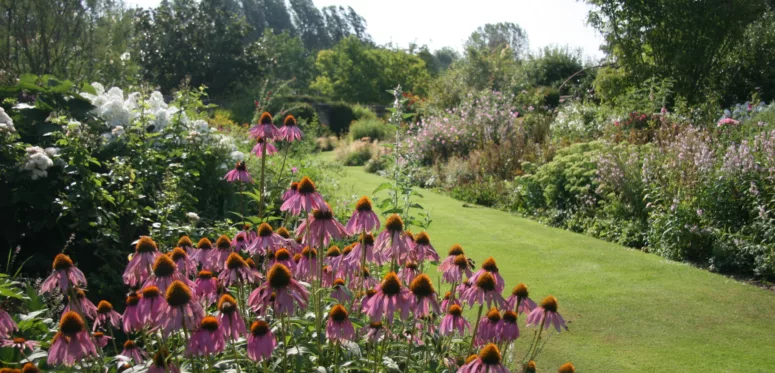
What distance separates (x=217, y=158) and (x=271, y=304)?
11.8 feet

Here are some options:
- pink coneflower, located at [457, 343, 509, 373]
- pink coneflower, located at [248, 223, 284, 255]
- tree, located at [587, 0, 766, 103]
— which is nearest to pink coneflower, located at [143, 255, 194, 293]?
pink coneflower, located at [248, 223, 284, 255]

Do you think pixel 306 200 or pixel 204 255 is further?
pixel 204 255

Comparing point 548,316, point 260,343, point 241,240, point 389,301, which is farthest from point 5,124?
point 548,316

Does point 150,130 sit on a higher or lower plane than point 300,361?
higher

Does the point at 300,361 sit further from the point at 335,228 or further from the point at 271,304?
the point at 335,228

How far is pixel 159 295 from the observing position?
1.46m

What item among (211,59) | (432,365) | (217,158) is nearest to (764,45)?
(217,158)

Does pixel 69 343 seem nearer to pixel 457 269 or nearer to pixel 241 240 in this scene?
pixel 241 240

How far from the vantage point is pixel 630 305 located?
4301 mm

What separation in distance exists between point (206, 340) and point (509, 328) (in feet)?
2.99

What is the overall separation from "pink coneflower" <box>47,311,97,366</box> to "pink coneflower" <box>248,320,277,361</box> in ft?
1.27

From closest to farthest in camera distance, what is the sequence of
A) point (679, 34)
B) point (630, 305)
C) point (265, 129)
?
point (265, 129)
point (630, 305)
point (679, 34)

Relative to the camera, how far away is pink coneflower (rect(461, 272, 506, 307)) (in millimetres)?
1774

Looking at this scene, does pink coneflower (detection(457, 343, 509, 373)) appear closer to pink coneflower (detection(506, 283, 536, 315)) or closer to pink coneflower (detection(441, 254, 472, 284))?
pink coneflower (detection(506, 283, 536, 315))
